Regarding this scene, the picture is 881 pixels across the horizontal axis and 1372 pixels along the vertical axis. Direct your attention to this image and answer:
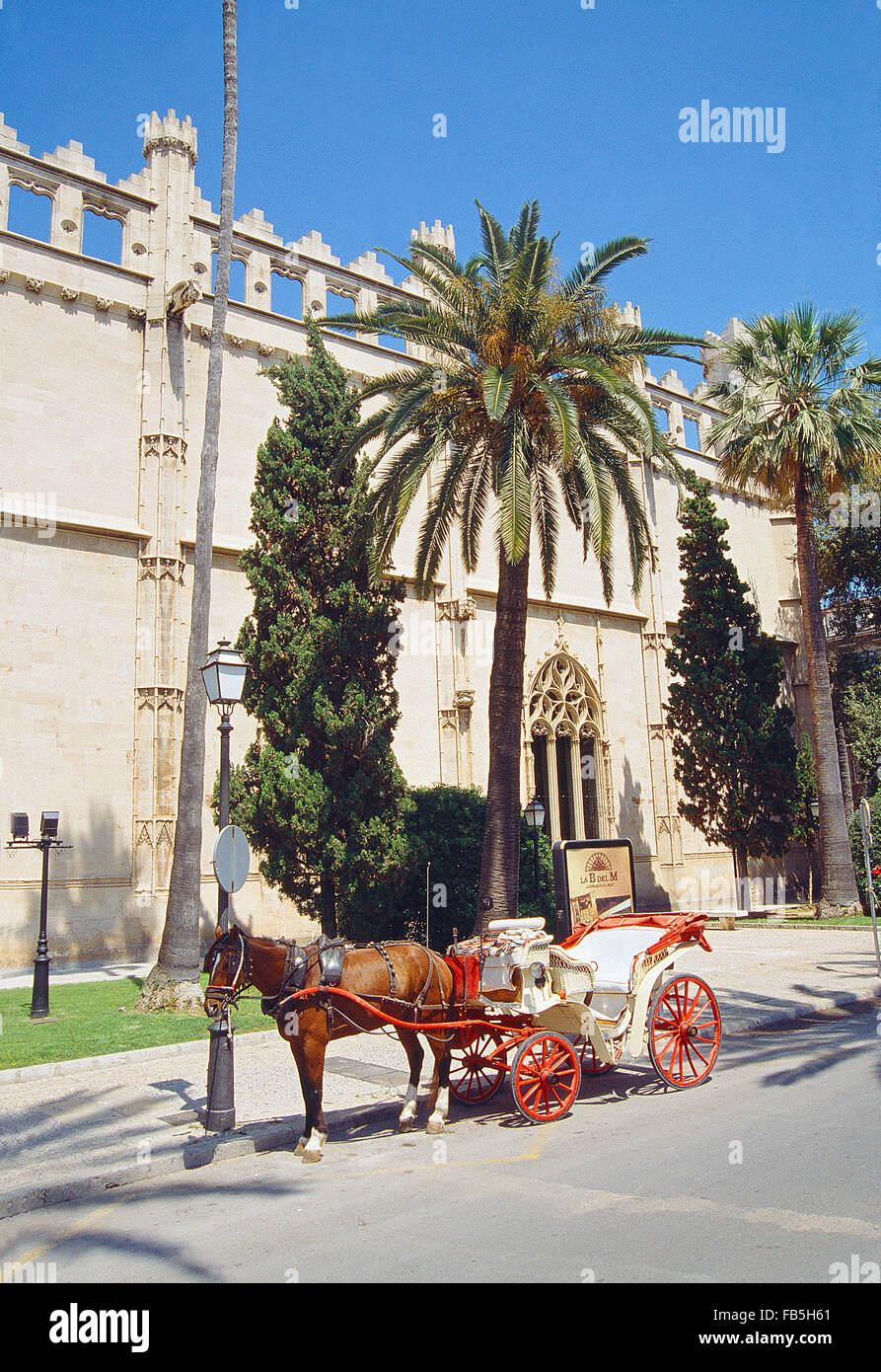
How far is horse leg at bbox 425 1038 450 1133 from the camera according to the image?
785 centimetres

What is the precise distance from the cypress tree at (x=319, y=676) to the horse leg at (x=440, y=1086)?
8840 millimetres

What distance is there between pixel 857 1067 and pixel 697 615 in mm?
20735

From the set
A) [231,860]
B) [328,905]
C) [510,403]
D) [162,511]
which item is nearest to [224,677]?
→ [231,860]

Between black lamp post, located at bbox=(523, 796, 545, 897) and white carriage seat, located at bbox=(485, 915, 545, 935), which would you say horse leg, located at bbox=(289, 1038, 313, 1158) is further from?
black lamp post, located at bbox=(523, 796, 545, 897)

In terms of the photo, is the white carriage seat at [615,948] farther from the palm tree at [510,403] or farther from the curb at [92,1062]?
the palm tree at [510,403]

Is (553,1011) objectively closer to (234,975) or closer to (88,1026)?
(234,975)

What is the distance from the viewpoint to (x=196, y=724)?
1424cm

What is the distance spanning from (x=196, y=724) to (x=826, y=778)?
1719cm

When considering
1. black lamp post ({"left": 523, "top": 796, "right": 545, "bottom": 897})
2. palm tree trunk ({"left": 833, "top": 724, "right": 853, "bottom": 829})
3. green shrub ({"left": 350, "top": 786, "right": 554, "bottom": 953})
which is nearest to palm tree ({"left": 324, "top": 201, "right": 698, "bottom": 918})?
green shrub ({"left": 350, "top": 786, "right": 554, "bottom": 953})

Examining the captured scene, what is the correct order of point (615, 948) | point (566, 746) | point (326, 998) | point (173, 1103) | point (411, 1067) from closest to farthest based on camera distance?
1. point (326, 998)
2. point (411, 1067)
3. point (173, 1103)
4. point (615, 948)
5. point (566, 746)

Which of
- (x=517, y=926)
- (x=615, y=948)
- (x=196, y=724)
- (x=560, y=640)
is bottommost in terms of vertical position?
(x=615, y=948)

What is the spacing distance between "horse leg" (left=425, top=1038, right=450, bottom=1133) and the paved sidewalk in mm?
547
